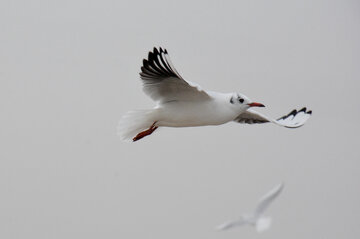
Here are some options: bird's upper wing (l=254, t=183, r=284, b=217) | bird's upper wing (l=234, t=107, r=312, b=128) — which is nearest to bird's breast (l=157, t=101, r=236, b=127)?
bird's upper wing (l=234, t=107, r=312, b=128)

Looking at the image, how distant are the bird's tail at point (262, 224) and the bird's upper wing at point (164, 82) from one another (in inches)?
20.4

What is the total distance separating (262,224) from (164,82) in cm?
68

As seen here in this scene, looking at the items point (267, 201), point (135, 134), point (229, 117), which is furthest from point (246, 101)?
point (267, 201)

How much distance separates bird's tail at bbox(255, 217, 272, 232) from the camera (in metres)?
1.21

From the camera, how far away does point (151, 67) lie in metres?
1.79

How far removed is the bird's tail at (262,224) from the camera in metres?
1.21

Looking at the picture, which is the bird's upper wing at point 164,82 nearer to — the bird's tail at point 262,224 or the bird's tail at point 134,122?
the bird's tail at point 134,122

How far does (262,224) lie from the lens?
1.24 m

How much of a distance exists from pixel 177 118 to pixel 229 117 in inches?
5.6

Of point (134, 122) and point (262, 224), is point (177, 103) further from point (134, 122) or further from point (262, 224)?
point (262, 224)

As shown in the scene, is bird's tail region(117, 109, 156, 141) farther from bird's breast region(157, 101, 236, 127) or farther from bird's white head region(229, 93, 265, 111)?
bird's white head region(229, 93, 265, 111)

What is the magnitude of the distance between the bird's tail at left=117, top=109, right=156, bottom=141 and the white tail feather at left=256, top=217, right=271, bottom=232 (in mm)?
630

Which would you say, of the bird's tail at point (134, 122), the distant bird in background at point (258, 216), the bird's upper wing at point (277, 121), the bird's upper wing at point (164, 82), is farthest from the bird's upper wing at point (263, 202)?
the bird's upper wing at point (277, 121)

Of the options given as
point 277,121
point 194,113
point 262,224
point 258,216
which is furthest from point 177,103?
point 262,224
